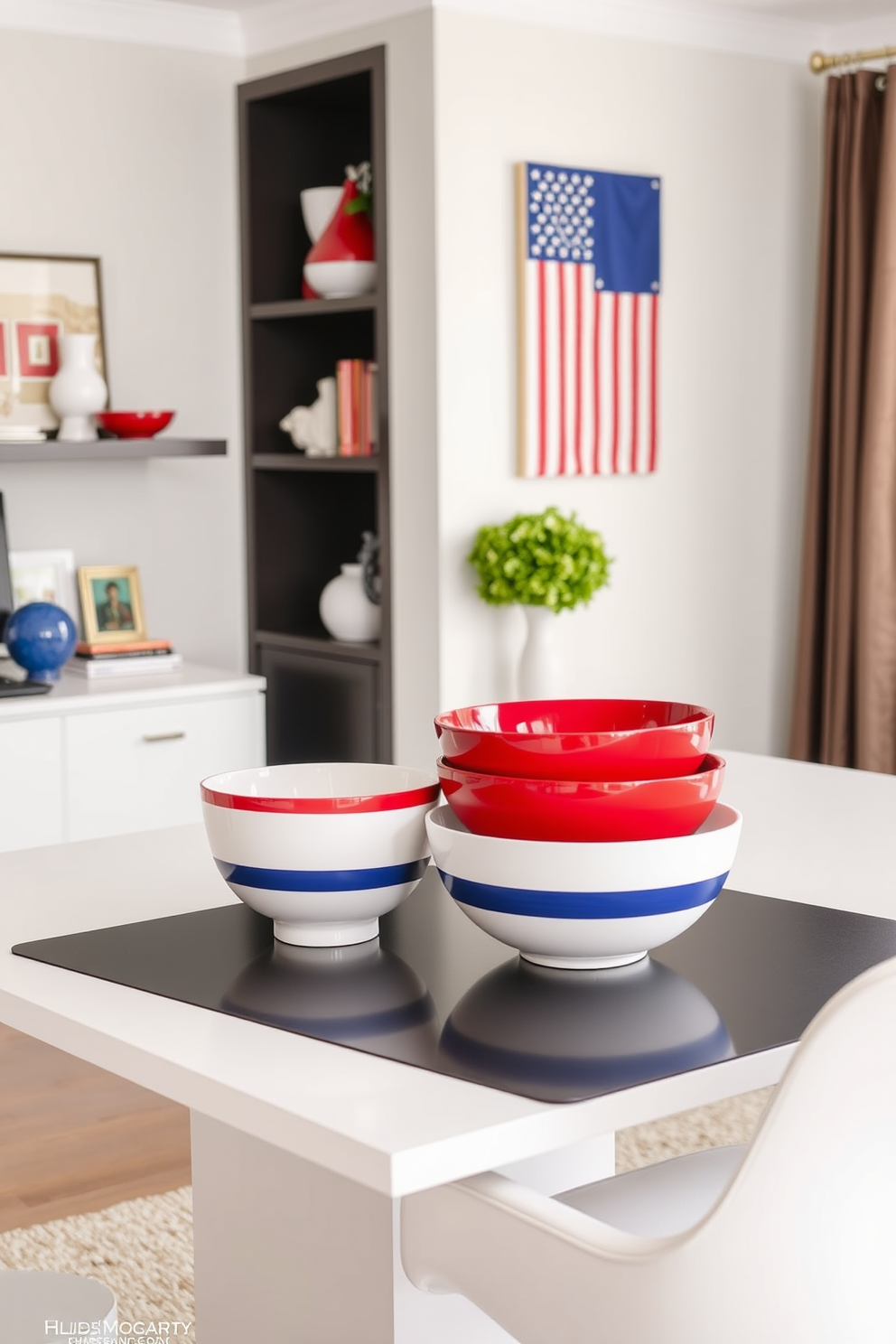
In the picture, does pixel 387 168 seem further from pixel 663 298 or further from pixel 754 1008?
pixel 754 1008

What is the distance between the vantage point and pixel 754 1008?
1.20m

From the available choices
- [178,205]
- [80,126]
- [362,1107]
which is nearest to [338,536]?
[178,205]

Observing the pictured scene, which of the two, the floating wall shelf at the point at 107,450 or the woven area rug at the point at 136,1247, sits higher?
the floating wall shelf at the point at 107,450

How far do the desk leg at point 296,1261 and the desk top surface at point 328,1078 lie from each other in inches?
10.7

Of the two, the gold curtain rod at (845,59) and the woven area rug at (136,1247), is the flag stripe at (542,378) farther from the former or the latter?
the woven area rug at (136,1247)

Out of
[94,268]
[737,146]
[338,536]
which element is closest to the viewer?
[94,268]

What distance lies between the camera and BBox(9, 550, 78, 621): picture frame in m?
4.12

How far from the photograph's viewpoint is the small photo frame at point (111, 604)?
4.16 m

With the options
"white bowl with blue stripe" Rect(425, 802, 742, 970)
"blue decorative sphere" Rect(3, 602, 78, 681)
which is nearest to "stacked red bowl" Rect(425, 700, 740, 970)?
"white bowl with blue stripe" Rect(425, 802, 742, 970)

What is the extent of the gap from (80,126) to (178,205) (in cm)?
33

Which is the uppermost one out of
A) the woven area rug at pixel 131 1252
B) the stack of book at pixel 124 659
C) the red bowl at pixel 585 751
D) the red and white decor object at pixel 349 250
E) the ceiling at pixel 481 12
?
the ceiling at pixel 481 12

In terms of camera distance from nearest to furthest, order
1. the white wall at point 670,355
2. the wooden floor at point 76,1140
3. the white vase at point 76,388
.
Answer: the wooden floor at point 76,1140 → the white wall at point 670,355 → the white vase at point 76,388

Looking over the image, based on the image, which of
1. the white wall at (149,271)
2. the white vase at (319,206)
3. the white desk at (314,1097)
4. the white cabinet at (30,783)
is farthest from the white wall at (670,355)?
the white desk at (314,1097)

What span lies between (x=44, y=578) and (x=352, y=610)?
31.9 inches
